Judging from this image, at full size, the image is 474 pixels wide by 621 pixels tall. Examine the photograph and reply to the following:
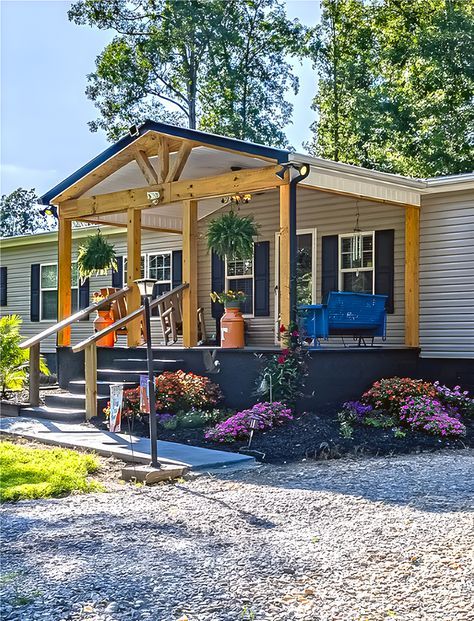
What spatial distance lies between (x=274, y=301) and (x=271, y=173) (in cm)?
398

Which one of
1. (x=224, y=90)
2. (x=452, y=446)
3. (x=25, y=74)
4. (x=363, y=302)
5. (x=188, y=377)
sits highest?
(x=224, y=90)

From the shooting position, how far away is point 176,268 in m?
15.2

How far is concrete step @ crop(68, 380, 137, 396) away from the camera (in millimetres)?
10492

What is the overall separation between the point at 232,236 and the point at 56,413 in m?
3.39

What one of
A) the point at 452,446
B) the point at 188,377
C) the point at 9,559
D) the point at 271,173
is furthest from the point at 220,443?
the point at 9,559

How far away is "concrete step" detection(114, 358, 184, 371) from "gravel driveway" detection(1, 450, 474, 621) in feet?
13.4

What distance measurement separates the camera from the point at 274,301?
13.1 meters

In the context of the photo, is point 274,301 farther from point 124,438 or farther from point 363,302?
point 124,438

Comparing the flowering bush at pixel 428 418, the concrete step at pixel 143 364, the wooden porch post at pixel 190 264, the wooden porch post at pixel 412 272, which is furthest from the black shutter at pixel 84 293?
the flowering bush at pixel 428 418

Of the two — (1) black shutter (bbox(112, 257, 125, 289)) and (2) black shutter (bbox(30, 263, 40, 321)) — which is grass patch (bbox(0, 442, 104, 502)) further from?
(2) black shutter (bbox(30, 263, 40, 321))

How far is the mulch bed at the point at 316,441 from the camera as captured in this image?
785cm

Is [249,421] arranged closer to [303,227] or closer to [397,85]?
[303,227]

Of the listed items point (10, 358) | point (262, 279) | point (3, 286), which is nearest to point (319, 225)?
point (262, 279)

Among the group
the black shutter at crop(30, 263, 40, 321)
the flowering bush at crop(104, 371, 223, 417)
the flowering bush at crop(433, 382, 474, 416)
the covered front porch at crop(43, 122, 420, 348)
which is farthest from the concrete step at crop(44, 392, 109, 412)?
the black shutter at crop(30, 263, 40, 321)
